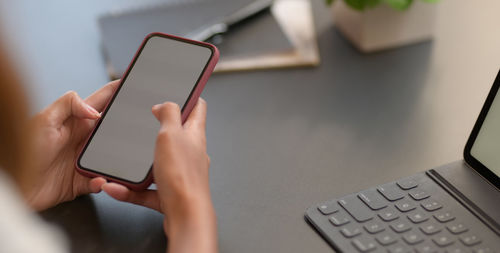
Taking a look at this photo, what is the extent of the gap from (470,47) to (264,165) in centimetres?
39

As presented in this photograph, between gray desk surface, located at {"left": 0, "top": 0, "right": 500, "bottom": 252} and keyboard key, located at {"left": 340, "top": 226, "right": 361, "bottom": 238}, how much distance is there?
0.08 feet

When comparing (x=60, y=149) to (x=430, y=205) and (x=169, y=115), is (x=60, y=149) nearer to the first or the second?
(x=169, y=115)

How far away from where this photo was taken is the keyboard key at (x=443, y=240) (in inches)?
20.4

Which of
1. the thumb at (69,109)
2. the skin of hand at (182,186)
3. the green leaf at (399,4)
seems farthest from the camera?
the green leaf at (399,4)

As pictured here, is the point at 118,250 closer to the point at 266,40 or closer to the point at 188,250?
the point at 188,250

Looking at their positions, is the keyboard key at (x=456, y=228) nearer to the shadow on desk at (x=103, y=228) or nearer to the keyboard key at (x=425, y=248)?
the keyboard key at (x=425, y=248)

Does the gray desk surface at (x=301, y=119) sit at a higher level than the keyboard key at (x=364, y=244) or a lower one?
higher

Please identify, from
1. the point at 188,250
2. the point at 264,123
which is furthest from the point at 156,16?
the point at 188,250

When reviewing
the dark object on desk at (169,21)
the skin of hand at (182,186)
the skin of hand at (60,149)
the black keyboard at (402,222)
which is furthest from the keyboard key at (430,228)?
the dark object on desk at (169,21)

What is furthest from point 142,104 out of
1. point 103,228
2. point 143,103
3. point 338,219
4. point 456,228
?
point 456,228

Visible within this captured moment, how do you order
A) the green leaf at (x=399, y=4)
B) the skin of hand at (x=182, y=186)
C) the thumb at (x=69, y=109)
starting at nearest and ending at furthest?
the skin of hand at (x=182, y=186), the thumb at (x=69, y=109), the green leaf at (x=399, y=4)

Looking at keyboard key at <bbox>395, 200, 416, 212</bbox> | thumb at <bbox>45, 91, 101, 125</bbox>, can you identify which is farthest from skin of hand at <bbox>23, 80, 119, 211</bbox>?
keyboard key at <bbox>395, 200, 416, 212</bbox>

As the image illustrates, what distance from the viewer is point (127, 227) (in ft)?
1.90

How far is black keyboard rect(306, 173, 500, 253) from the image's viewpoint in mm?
520
